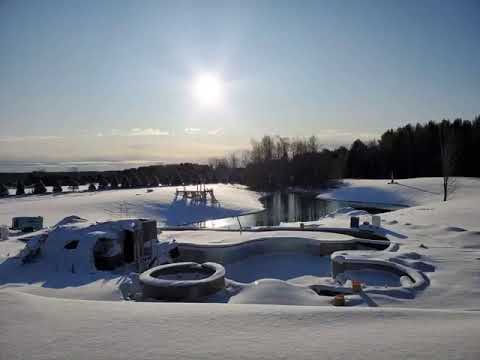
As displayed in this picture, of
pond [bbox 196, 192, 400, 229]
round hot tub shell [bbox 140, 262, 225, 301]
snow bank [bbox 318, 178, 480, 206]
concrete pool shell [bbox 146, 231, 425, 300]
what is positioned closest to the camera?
round hot tub shell [bbox 140, 262, 225, 301]

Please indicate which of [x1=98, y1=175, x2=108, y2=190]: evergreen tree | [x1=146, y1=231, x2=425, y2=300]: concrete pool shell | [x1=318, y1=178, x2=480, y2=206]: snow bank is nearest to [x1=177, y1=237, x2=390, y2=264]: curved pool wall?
[x1=146, y1=231, x2=425, y2=300]: concrete pool shell

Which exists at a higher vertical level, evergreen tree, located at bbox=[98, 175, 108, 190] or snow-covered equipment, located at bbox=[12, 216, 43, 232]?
evergreen tree, located at bbox=[98, 175, 108, 190]

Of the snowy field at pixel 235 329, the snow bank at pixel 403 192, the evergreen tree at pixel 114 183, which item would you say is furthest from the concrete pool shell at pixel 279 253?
the evergreen tree at pixel 114 183

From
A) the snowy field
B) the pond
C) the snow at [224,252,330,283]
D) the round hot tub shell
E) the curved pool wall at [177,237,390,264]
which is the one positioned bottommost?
the pond

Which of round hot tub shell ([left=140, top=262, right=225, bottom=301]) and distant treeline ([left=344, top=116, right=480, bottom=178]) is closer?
round hot tub shell ([left=140, top=262, right=225, bottom=301])

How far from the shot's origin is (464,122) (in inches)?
1777

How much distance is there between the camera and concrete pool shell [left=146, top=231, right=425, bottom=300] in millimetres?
10484

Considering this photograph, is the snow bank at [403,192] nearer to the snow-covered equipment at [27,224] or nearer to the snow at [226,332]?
the snow-covered equipment at [27,224]

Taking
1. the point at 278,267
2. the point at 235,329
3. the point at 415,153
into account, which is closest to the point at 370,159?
the point at 415,153

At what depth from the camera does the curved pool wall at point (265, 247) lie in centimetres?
1187

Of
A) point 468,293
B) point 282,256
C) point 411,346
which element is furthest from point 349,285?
point 411,346

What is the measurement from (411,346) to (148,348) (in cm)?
223

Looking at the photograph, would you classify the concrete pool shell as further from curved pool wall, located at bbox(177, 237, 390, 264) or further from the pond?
the pond

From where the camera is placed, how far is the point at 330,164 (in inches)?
1943
